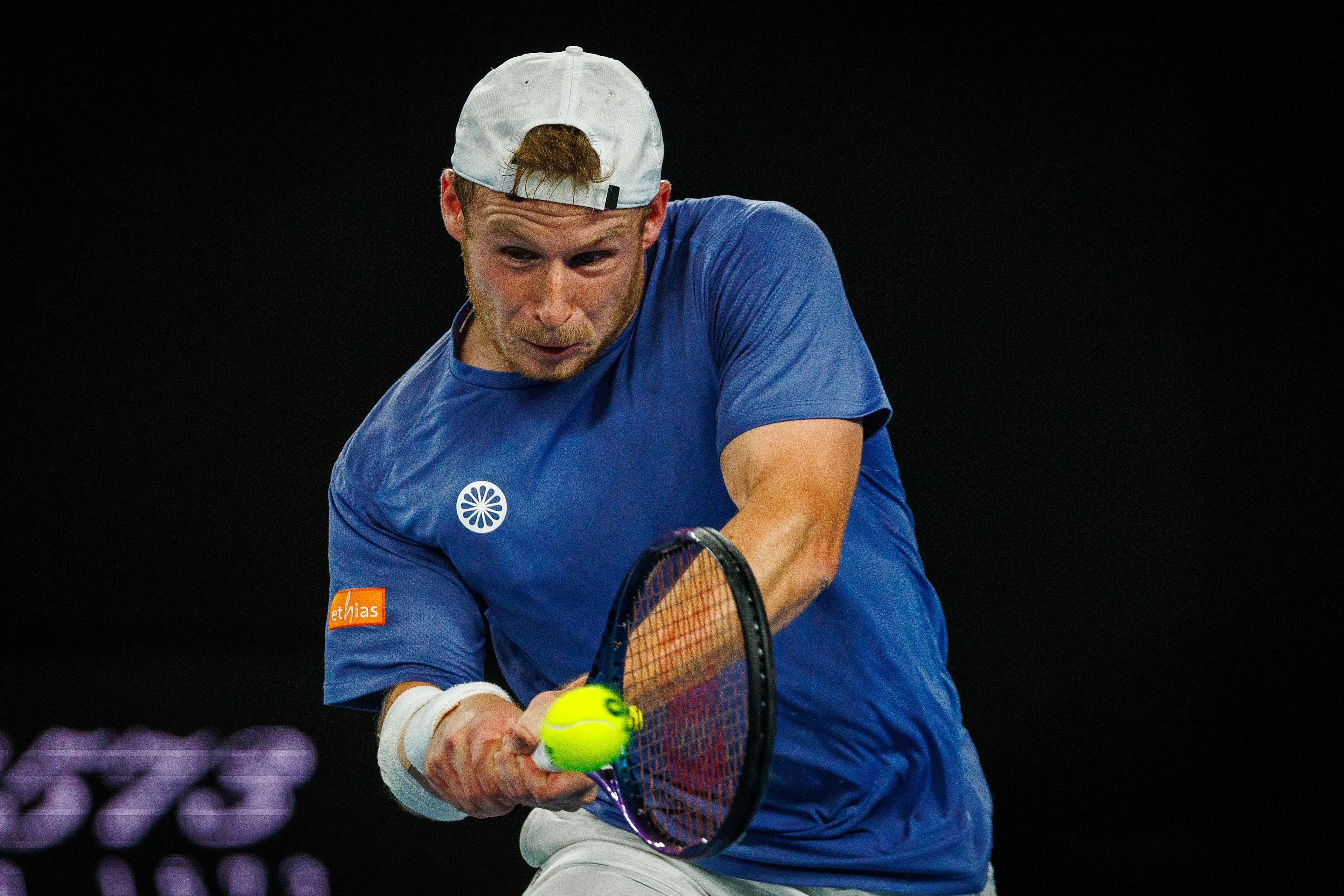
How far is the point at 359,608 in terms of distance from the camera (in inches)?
68.5

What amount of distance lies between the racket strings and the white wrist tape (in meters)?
0.26

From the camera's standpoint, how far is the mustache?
1581mm

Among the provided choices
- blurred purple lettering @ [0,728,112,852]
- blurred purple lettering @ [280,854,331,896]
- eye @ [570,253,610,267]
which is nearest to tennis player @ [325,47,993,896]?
eye @ [570,253,610,267]

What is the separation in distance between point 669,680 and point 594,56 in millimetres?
763

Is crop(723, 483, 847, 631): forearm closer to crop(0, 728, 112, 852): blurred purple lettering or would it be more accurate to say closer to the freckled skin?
the freckled skin

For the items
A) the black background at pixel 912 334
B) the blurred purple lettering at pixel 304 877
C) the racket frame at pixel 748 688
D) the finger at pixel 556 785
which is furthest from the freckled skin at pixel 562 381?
the black background at pixel 912 334

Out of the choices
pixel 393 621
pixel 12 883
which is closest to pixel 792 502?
pixel 393 621

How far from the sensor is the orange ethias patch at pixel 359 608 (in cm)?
172

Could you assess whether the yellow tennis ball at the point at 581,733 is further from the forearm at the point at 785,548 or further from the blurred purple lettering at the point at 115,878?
the blurred purple lettering at the point at 115,878

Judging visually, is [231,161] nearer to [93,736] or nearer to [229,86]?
[229,86]

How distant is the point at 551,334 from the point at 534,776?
0.54 meters

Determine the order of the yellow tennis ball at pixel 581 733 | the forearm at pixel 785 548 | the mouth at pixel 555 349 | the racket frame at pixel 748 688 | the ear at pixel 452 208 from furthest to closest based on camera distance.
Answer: the ear at pixel 452 208 < the mouth at pixel 555 349 < the forearm at pixel 785 548 < the yellow tennis ball at pixel 581 733 < the racket frame at pixel 748 688

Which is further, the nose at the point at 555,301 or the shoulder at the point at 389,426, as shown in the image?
the shoulder at the point at 389,426

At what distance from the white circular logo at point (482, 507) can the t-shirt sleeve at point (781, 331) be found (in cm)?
30
